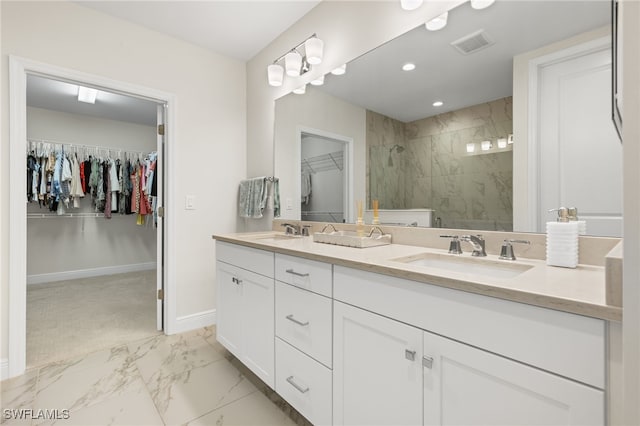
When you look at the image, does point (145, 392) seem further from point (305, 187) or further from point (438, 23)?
point (438, 23)

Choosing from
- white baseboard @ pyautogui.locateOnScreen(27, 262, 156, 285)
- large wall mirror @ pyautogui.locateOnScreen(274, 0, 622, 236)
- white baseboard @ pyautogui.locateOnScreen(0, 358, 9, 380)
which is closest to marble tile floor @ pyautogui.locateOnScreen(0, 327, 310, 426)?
white baseboard @ pyautogui.locateOnScreen(0, 358, 9, 380)

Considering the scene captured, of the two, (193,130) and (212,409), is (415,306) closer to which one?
(212,409)

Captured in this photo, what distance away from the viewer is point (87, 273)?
14.4ft

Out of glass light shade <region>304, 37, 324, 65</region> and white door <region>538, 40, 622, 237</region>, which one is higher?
glass light shade <region>304, 37, 324, 65</region>

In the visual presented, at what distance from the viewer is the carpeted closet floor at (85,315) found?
221 cm

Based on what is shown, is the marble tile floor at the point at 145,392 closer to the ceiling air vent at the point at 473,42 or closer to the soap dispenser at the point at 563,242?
the soap dispenser at the point at 563,242

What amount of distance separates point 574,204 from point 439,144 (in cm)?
61

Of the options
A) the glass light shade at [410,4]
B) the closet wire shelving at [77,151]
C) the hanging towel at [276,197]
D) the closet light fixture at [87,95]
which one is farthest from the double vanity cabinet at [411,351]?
the closet wire shelving at [77,151]

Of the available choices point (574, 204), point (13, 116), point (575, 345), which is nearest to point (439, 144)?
point (574, 204)

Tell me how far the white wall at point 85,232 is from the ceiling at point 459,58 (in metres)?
4.14

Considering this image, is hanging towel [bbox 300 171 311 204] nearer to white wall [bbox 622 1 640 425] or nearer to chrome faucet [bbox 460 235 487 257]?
chrome faucet [bbox 460 235 487 257]

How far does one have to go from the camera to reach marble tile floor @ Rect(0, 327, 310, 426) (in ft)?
4.81

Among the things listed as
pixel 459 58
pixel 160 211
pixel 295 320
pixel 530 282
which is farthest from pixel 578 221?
pixel 160 211

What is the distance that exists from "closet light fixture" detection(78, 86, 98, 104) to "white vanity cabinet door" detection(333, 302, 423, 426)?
12.7ft
